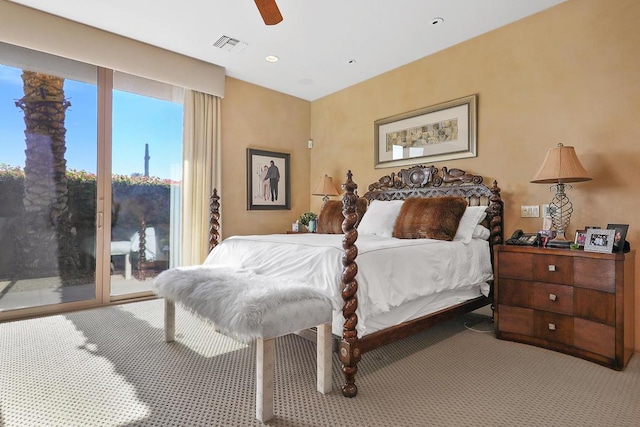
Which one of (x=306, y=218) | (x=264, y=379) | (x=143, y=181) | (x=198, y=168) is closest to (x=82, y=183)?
(x=143, y=181)

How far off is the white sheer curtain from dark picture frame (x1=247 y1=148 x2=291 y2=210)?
1.70ft

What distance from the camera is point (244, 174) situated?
A: 4754 millimetres

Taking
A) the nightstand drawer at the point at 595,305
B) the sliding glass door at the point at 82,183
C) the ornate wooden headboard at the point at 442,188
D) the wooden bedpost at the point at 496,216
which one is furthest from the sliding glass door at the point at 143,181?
the nightstand drawer at the point at 595,305

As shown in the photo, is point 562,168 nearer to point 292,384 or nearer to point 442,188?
point 442,188

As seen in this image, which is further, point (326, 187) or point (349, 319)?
point (326, 187)

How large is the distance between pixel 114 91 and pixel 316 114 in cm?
278

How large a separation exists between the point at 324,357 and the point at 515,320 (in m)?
1.72

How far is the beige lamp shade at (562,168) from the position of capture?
8.32 ft

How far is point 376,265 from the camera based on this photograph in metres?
2.13

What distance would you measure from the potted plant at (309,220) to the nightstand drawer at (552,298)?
2.84 metres

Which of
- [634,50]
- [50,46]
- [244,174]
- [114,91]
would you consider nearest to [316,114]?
[244,174]

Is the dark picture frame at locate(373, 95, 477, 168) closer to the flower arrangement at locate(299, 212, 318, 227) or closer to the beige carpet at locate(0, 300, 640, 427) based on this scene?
the flower arrangement at locate(299, 212, 318, 227)

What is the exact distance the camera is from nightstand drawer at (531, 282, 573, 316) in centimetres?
243

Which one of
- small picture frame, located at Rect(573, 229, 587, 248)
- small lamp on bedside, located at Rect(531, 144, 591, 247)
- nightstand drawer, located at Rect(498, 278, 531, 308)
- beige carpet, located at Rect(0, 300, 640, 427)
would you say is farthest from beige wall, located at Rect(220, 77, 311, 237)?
small picture frame, located at Rect(573, 229, 587, 248)
